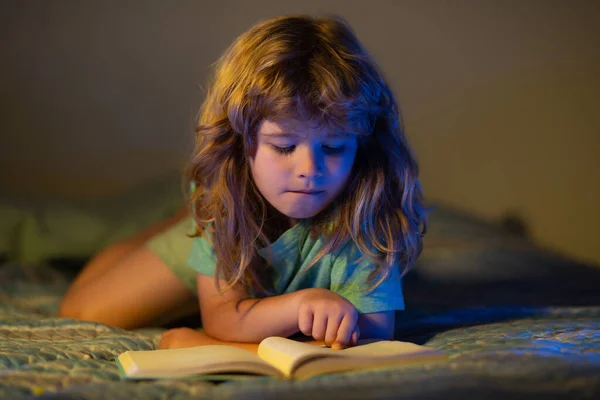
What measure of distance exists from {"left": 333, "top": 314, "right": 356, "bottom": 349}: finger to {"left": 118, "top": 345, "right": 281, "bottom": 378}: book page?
5.2 inches

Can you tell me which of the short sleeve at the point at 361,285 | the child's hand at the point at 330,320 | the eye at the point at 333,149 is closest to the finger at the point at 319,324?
the child's hand at the point at 330,320

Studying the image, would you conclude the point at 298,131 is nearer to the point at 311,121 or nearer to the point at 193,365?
the point at 311,121

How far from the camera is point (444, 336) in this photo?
1.02 m

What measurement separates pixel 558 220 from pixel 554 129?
0.31 metres

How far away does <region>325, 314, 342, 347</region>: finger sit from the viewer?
896 millimetres

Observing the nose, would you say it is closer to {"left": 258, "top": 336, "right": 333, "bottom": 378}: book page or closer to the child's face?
the child's face

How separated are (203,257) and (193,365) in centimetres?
34

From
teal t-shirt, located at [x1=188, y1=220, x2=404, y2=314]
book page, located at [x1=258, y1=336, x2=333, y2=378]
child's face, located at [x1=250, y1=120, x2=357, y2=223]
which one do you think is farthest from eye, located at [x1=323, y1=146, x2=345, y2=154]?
book page, located at [x1=258, y1=336, x2=333, y2=378]

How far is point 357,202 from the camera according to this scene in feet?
3.36

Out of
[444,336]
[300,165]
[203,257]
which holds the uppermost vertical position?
[300,165]

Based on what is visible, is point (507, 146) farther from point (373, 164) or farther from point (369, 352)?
point (369, 352)

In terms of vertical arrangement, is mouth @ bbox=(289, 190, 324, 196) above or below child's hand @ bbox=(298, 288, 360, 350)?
above

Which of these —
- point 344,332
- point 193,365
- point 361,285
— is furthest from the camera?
point 361,285

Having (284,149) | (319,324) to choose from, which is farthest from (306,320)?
(284,149)
